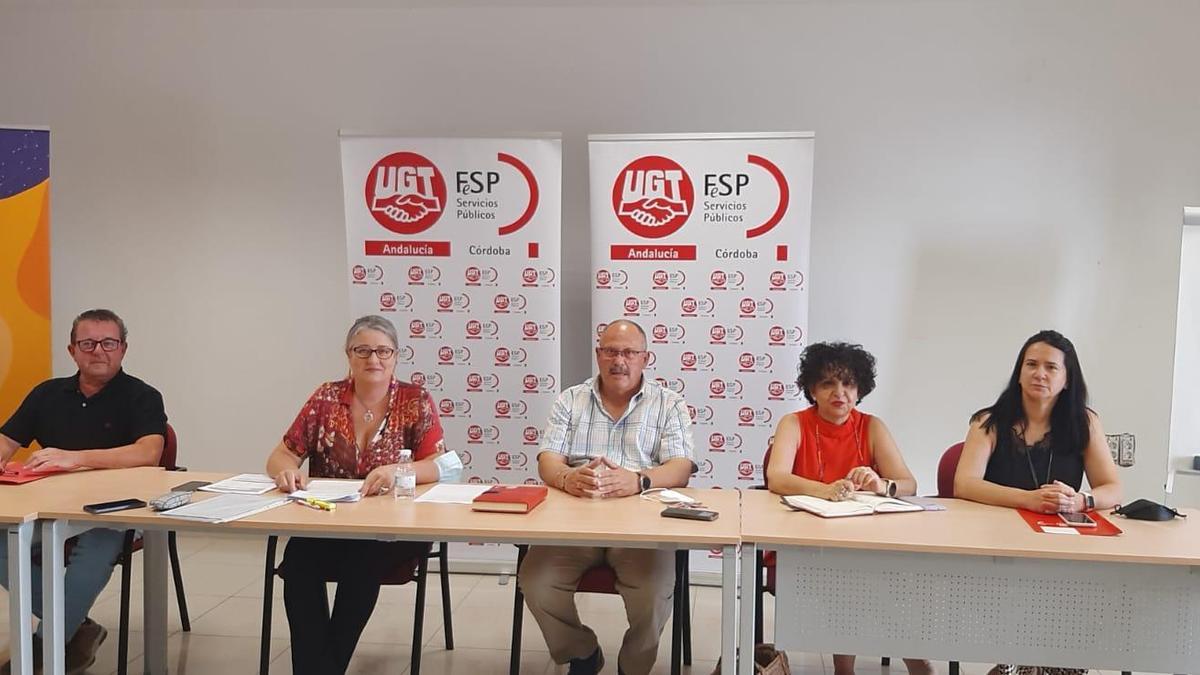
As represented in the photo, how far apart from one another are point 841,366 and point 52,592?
8.27ft

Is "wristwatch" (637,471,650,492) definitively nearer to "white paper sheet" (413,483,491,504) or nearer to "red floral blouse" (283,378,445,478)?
"white paper sheet" (413,483,491,504)

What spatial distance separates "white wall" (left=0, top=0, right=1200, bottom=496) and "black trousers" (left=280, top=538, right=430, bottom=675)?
1.83 meters

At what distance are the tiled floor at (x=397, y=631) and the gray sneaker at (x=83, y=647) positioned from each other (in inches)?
1.9

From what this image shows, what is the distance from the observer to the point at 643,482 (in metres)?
2.73

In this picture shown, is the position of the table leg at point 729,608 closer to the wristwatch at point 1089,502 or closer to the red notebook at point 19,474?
the wristwatch at point 1089,502

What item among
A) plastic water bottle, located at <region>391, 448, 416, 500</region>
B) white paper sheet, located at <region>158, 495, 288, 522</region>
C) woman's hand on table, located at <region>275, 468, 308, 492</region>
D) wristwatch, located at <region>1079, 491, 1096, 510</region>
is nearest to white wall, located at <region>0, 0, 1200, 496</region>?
wristwatch, located at <region>1079, 491, 1096, 510</region>

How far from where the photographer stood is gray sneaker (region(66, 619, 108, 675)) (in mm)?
2965

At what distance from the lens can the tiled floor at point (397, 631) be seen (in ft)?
10.2

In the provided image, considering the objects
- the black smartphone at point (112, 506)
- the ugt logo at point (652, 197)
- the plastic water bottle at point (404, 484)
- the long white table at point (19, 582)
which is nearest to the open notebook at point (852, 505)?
the plastic water bottle at point (404, 484)

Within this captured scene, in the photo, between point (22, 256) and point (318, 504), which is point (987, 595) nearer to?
point (318, 504)

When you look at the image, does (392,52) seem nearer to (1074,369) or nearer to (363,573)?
(363,573)

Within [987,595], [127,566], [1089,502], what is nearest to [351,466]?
[127,566]

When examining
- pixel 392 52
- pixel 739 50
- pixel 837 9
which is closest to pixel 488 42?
pixel 392 52

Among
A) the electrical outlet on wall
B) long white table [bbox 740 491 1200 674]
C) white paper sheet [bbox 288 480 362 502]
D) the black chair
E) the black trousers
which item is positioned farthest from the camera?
the electrical outlet on wall
